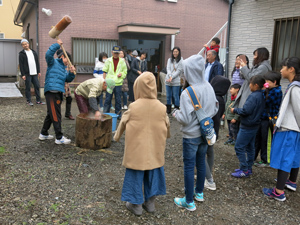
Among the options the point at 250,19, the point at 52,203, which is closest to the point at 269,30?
the point at 250,19

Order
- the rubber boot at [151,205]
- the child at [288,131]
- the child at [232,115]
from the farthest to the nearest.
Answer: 1. the child at [232,115]
2. the child at [288,131]
3. the rubber boot at [151,205]

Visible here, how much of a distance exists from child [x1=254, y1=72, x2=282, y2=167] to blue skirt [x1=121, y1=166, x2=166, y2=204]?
7.55 ft

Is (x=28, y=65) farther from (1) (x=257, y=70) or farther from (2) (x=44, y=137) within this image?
(1) (x=257, y=70)

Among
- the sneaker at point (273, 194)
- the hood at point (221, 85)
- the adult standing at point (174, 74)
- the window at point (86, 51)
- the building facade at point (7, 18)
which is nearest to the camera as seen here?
the sneaker at point (273, 194)

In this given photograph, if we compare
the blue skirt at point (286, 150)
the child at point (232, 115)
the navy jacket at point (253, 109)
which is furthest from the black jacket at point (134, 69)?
the blue skirt at point (286, 150)

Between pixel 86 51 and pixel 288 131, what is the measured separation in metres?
9.31

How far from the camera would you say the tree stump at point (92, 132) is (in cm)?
500

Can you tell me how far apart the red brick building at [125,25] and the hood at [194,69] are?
27.0 feet

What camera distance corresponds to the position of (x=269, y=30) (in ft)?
20.6

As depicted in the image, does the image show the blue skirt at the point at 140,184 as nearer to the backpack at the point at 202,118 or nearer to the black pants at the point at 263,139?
the backpack at the point at 202,118

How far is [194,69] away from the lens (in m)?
3.13

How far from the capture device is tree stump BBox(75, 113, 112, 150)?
5.00 metres

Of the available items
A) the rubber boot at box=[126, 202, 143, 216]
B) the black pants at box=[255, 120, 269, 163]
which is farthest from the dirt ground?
the black pants at box=[255, 120, 269, 163]

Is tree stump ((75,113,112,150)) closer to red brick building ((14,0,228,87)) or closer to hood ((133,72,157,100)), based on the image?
hood ((133,72,157,100))
